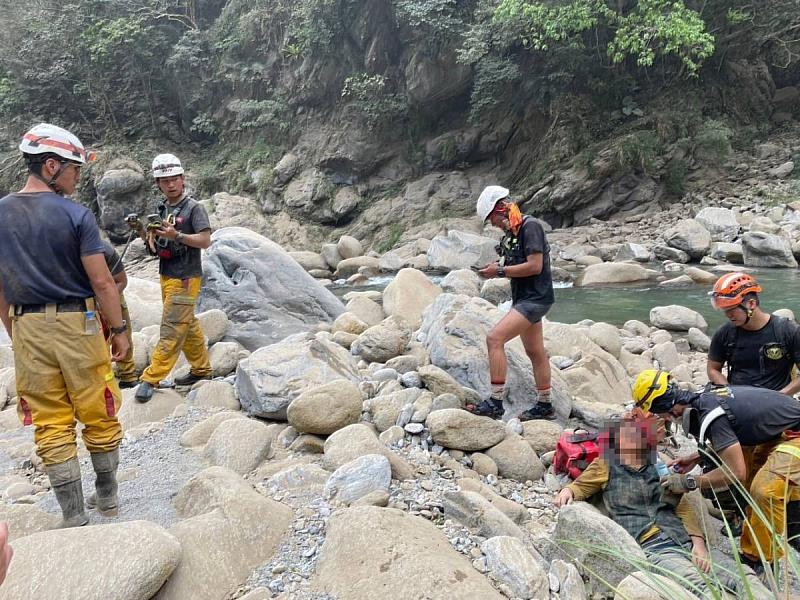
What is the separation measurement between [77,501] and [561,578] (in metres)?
2.22

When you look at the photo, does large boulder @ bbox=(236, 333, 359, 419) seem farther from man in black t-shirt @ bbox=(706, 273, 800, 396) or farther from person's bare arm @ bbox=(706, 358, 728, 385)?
man in black t-shirt @ bbox=(706, 273, 800, 396)

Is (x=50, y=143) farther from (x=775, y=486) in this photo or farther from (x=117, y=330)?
(x=775, y=486)

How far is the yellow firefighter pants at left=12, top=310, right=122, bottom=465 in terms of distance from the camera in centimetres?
257

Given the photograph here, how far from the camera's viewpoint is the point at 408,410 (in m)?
3.83

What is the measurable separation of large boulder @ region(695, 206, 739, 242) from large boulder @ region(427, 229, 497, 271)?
568 centimetres

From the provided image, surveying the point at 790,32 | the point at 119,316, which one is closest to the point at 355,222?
the point at 790,32

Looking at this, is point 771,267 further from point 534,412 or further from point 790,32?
point 534,412

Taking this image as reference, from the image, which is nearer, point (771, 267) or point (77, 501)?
point (77, 501)

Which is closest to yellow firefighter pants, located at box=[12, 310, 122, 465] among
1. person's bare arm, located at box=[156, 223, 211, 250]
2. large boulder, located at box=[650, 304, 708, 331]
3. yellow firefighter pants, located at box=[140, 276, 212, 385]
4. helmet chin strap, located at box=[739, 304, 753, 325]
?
person's bare arm, located at box=[156, 223, 211, 250]

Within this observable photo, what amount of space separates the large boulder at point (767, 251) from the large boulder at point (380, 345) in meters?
11.0

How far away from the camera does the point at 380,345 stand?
17.2 feet

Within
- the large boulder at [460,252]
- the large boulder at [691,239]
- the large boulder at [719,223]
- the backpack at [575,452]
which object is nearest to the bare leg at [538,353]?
the backpack at [575,452]

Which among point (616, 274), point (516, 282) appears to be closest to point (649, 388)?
point (516, 282)

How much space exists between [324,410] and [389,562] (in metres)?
1.48
